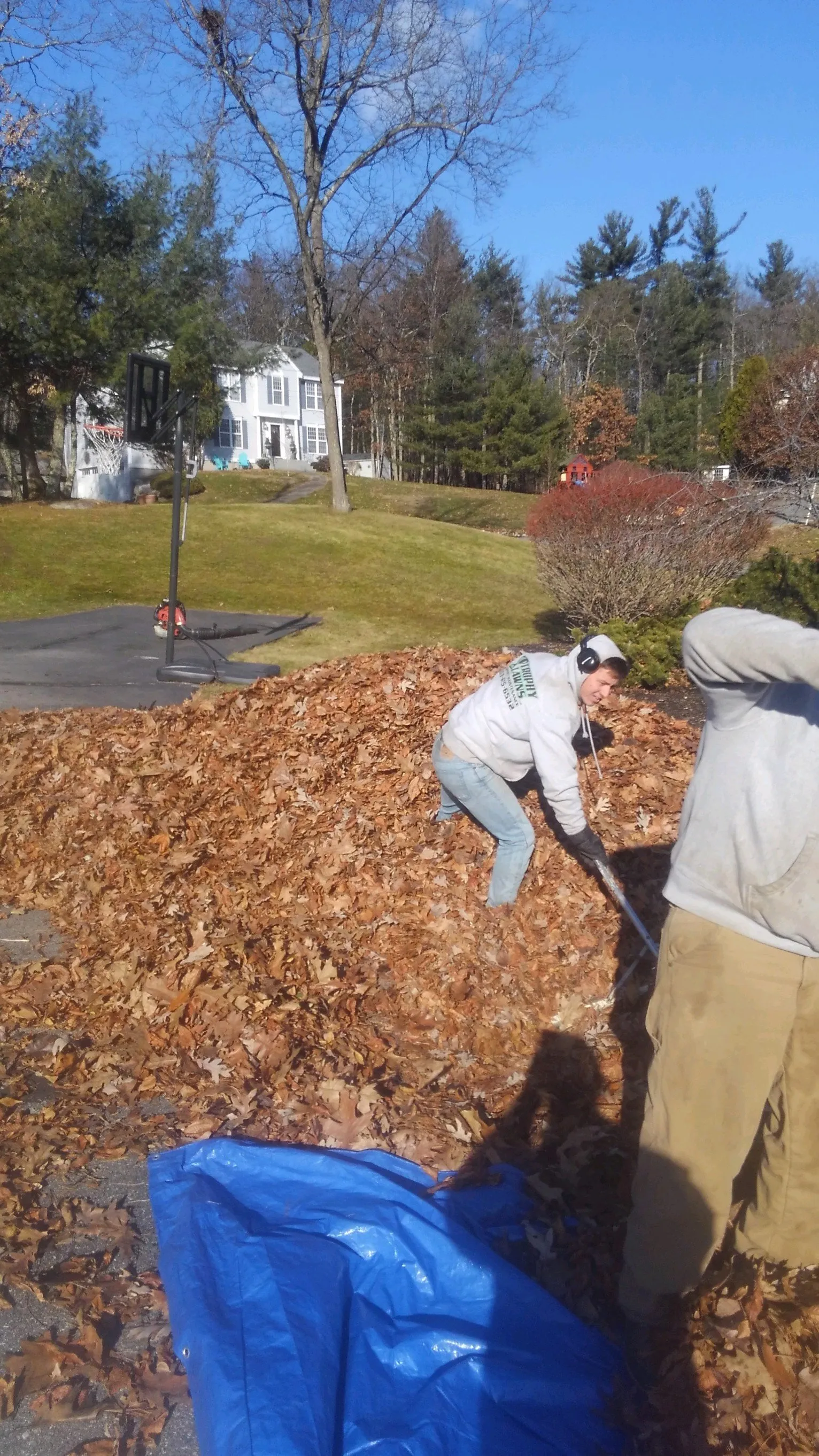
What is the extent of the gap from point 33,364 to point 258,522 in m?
8.26

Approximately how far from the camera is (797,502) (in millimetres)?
7211

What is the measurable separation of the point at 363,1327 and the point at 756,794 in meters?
1.62

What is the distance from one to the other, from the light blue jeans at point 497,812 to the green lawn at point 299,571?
7.77 meters

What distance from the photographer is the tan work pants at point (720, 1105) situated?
2.45m

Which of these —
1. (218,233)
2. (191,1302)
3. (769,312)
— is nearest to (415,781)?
(191,1302)

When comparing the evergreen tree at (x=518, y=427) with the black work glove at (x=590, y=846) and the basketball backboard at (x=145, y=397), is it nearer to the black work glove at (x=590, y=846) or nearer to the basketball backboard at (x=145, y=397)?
the basketball backboard at (x=145, y=397)

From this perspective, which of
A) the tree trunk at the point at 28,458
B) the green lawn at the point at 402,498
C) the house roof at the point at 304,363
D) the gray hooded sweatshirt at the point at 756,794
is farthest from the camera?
the house roof at the point at 304,363

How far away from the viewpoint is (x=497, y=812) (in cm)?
453

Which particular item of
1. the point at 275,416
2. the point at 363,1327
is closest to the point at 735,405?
the point at 275,416

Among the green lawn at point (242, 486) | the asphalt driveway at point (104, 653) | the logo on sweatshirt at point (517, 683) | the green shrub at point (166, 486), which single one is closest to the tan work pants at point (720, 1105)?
the logo on sweatshirt at point (517, 683)

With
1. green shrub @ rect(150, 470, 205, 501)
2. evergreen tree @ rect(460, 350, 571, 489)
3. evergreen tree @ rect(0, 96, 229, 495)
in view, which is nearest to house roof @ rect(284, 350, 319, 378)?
evergreen tree @ rect(460, 350, 571, 489)

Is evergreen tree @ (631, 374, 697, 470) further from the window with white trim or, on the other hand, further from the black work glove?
the black work glove

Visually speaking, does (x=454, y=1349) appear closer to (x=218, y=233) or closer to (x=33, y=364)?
(x=33, y=364)

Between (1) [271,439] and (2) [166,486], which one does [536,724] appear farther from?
(1) [271,439]
